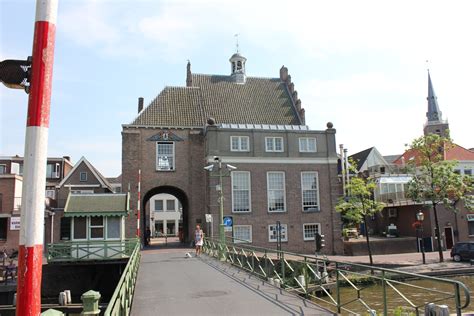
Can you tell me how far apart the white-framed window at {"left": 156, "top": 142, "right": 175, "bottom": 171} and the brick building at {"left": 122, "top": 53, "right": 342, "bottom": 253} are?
0.09 m

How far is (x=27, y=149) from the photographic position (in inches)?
142

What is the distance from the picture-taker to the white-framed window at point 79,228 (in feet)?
83.8

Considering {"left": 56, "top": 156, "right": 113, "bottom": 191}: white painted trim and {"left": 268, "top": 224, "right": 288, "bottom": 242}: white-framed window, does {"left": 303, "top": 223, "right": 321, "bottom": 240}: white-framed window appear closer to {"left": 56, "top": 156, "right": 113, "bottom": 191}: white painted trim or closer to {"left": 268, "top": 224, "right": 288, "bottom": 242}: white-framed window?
{"left": 268, "top": 224, "right": 288, "bottom": 242}: white-framed window

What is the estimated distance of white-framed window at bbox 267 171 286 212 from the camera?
35.6 metres

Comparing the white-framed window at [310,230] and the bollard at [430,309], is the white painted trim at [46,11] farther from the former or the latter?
the white-framed window at [310,230]

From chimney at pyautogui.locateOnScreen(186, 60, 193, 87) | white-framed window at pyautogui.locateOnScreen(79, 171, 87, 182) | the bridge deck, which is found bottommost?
the bridge deck

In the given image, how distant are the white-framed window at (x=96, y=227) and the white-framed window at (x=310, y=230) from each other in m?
17.3

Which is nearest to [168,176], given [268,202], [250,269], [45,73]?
[268,202]

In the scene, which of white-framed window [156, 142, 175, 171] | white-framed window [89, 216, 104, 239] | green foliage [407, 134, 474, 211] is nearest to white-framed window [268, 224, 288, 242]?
white-framed window [156, 142, 175, 171]

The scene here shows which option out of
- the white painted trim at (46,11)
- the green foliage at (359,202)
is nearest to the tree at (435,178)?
the green foliage at (359,202)

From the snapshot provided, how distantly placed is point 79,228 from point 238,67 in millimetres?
25011

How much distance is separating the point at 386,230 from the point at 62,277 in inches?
1302

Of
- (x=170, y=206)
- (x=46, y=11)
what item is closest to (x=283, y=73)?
(x=170, y=206)

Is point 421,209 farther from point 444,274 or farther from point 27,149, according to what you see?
point 27,149
